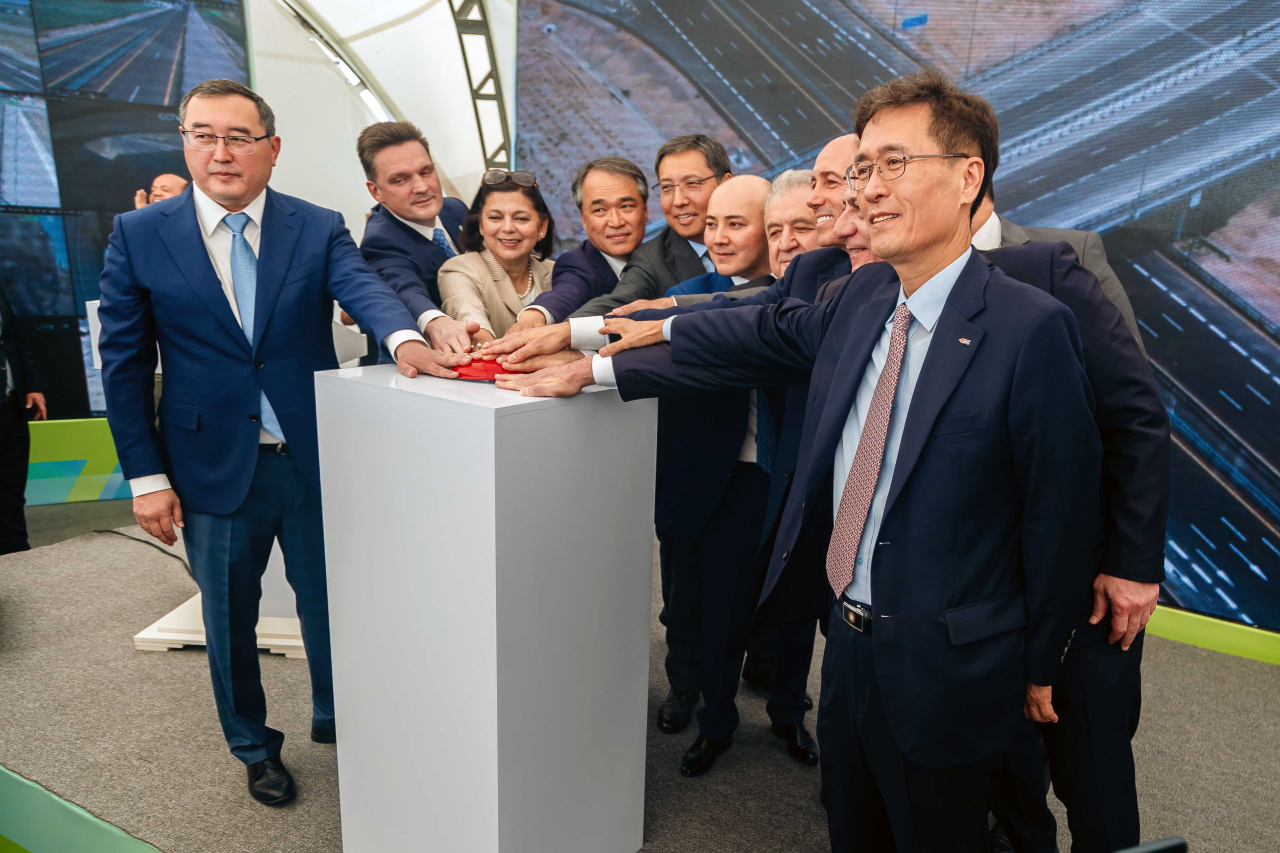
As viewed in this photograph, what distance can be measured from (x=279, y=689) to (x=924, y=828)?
2.34 m

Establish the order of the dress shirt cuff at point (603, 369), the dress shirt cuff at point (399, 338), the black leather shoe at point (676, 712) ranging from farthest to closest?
the black leather shoe at point (676, 712) < the dress shirt cuff at point (399, 338) < the dress shirt cuff at point (603, 369)

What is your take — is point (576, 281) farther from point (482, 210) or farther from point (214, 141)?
point (214, 141)

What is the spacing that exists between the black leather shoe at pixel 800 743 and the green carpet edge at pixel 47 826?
177 centimetres

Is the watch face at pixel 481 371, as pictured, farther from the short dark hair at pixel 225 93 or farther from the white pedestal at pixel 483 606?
the short dark hair at pixel 225 93

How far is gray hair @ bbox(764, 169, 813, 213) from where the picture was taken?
7.16 feet

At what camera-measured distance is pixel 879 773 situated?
1.40 m

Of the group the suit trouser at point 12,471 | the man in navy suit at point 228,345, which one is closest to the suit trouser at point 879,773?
the man in navy suit at point 228,345

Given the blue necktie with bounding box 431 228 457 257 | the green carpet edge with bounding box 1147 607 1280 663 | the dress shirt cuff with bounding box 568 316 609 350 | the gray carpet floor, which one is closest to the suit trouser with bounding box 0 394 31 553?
the gray carpet floor

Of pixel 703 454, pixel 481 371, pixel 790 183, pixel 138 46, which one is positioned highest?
pixel 138 46

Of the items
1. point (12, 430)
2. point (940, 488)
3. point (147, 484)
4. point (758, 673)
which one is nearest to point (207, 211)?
point (147, 484)

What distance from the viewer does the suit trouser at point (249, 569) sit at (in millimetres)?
2111

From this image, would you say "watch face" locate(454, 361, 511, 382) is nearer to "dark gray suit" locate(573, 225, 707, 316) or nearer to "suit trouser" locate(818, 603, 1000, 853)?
"dark gray suit" locate(573, 225, 707, 316)

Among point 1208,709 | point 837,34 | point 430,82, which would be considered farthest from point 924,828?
point 430,82

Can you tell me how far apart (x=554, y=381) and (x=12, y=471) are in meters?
3.17
